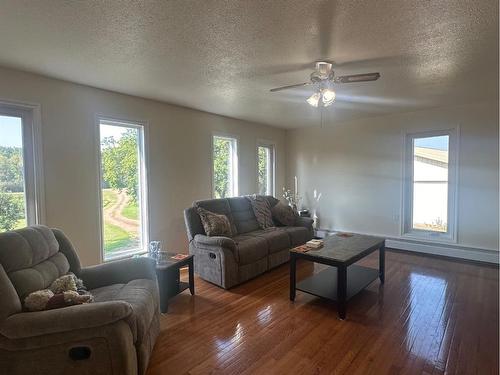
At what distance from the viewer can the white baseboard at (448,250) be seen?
4164mm

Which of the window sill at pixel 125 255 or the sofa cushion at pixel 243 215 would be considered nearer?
the window sill at pixel 125 255

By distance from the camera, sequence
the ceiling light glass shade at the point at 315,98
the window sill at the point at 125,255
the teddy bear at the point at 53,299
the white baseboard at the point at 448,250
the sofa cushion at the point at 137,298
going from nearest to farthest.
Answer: the teddy bear at the point at 53,299 < the sofa cushion at the point at 137,298 < the ceiling light glass shade at the point at 315,98 < the window sill at the point at 125,255 < the white baseboard at the point at 448,250

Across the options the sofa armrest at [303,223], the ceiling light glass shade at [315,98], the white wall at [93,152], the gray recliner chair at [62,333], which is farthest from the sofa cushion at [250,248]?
the ceiling light glass shade at [315,98]

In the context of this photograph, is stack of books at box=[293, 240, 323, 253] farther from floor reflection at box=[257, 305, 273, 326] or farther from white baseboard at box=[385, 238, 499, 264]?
white baseboard at box=[385, 238, 499, 264]

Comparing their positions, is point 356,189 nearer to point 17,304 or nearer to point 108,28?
point 108,28

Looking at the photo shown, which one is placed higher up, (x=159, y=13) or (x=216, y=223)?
(x=159, y=13)

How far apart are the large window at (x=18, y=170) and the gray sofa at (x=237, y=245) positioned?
1.65 meters

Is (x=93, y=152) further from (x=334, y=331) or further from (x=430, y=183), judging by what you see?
(x=430, y=183)

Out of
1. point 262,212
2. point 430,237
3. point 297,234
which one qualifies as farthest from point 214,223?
point 430,237

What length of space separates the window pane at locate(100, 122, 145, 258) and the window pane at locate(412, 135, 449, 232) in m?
4.51

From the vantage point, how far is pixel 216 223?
12.0ft

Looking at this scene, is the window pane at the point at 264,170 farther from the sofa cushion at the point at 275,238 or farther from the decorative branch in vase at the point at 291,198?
the sofa cushion at the point at 275,238

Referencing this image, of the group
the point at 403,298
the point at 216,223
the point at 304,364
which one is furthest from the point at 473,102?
the point at 304,364

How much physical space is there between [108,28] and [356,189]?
4.77 metres
